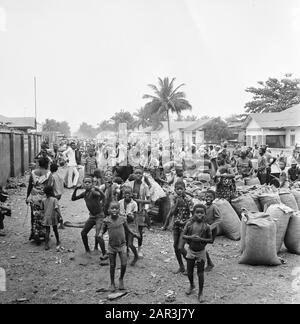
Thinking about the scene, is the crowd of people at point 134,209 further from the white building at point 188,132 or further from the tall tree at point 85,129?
the tall tree at point 85,129

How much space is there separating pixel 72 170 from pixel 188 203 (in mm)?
7526

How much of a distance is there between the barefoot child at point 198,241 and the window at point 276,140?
24.7m

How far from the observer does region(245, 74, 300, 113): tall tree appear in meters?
37.0

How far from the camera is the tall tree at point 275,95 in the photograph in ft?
121

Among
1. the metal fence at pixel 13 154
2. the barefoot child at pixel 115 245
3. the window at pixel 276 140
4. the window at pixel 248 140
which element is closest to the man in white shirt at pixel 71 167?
the metal fence at pixel 13 154

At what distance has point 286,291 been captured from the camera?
460 cm

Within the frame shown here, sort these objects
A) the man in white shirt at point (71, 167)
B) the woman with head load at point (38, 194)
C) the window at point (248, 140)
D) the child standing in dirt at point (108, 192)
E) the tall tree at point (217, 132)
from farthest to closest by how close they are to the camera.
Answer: the tall tree at point (217, 132)
the window at point (248, 140)
the man in white shirt at point (71, 167)
the woman with head load at point (38, 194)
the child standing in dirt at point (108, 192)

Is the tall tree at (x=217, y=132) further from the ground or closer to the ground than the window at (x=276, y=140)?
further from the ground

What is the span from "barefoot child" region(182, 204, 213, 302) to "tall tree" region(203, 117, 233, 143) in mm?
35848

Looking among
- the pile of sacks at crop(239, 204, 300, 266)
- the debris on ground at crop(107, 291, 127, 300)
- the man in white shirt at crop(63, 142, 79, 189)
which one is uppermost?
the man in white shirt at crop(63, 142, 79, 189)

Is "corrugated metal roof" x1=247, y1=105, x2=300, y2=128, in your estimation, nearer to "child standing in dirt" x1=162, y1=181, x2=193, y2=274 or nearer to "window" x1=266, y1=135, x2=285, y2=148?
"window" x1=266, y1=135, x2=285, y2=148

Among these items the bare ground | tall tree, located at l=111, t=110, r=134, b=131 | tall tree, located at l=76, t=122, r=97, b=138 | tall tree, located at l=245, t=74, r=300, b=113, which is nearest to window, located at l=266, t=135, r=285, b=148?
tall tree, located at l=245, t=74, r=300, b=113
